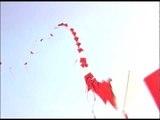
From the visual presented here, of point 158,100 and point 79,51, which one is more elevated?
point 79,51

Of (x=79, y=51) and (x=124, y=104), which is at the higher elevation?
(x=79, y=51)

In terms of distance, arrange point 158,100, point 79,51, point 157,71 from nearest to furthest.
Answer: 1. point 158,100
2. point 157,71
3. point 79,51

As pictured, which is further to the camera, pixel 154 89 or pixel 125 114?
pixel 125 114

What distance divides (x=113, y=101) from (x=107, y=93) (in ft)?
2.71

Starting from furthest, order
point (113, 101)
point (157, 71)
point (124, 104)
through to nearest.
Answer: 1. point (113, 101)
2. point (124, 104)
3. point (157, 71)

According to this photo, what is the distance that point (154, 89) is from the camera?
1697 centimetres

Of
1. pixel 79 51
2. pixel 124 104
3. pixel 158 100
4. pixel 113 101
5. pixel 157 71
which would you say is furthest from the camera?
pixel 79 51

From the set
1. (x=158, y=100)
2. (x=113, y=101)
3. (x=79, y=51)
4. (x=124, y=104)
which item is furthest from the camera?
(x=79, y=51)

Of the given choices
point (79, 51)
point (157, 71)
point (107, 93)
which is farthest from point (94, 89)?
point (157, 71)

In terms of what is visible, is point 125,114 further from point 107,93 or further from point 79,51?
point 79,51

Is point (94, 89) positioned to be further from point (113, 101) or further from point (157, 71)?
point (157, 71)

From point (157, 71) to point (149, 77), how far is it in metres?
1.00

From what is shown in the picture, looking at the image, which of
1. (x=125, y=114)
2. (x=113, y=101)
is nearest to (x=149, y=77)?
(x=125, y=114)

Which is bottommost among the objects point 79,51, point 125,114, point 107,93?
point 125,114
